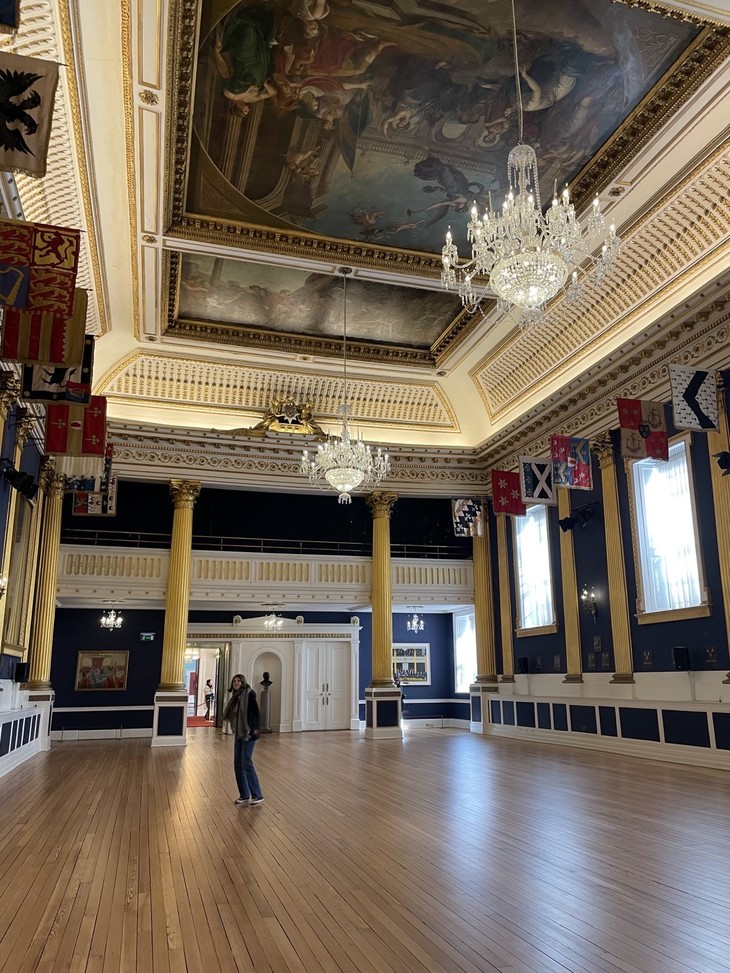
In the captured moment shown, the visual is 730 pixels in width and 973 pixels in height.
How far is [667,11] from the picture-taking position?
7605 mm

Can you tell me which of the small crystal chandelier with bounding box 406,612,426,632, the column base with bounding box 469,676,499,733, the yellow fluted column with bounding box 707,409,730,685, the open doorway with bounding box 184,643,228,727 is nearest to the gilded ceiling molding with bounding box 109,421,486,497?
the small crystal chandelier with bounding box 406,612,426,632

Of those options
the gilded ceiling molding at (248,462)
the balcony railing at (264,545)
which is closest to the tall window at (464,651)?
the balcony railing at (264,545)

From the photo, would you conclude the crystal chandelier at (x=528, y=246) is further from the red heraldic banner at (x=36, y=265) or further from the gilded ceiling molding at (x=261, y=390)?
the gilded ceiling molding at (x=261, y=390)

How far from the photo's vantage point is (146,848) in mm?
5895

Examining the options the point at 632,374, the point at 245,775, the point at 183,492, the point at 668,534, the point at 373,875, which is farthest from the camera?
the point at 183,492

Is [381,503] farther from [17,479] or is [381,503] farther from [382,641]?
[17,479]

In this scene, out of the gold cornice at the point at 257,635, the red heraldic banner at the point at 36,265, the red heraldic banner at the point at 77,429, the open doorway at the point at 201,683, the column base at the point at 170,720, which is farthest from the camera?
the open doorway at the point at 201,683

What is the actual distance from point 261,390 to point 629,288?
8.50 meters

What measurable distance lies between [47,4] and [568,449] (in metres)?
9.65

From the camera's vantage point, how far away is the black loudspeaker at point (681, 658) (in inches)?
434

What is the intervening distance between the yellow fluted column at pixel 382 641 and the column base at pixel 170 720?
4.12 metres

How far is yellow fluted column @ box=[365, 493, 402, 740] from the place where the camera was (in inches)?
658

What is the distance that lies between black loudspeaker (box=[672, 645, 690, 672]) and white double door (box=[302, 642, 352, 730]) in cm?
1051

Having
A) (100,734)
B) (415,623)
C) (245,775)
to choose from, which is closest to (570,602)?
(415,623)
